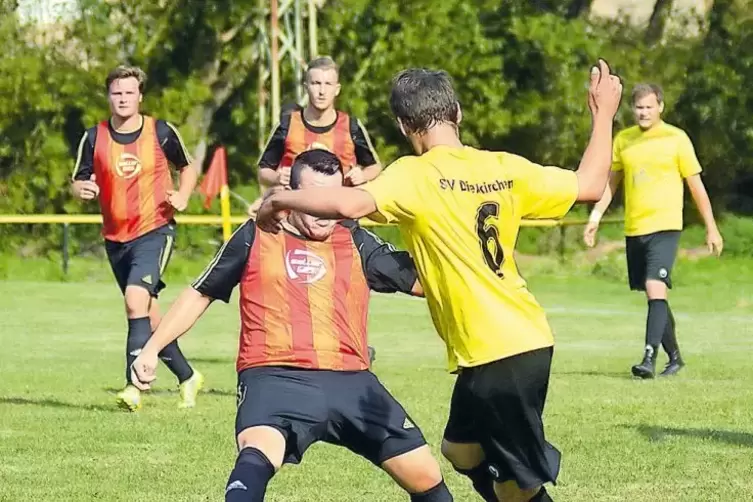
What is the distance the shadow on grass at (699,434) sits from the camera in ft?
25.9

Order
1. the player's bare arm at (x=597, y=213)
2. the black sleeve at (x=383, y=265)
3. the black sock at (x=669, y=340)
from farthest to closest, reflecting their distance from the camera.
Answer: the black sock at (x=669, y=340) → the player's bare arm at (x=597, y=213) → the black sleeve at (x=383, y=265)

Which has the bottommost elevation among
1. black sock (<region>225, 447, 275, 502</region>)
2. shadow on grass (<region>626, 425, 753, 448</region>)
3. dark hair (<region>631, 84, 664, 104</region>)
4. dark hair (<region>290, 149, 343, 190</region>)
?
shadow on grass (<region>626, 425, 753, 448</region>)

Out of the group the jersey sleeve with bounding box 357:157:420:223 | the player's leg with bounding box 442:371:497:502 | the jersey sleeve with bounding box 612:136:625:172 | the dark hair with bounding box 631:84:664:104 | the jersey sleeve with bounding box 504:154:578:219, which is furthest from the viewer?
the jersey sleeve with bounding box 612:136:625:172

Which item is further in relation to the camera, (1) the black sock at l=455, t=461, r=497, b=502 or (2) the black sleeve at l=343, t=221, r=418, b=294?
(2) the black sleeve at l=343, t=221, r=418, b=294

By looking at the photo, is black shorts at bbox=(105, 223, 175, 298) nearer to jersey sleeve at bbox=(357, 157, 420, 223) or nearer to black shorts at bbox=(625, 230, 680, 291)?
black shorts at bbox=(625, 230, 680, 291)

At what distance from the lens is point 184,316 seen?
5.51 metres

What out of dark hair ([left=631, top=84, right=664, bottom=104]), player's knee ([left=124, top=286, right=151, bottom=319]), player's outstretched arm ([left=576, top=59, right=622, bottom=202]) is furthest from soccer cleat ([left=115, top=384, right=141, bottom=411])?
player's outstretched arm ([left=576, top=59, right=622, bottom=202])

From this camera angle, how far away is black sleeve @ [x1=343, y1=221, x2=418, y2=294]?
5520 mm

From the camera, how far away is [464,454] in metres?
5.35

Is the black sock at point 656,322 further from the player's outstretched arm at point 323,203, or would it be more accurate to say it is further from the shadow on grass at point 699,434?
the player's outstretched arm at point 323,203

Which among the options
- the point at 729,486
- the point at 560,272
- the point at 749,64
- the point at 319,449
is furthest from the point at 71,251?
the point at 729,486

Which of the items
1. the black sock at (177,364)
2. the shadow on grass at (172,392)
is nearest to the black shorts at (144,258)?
the black sock at (177,364)

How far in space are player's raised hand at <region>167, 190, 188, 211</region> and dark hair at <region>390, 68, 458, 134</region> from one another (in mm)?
4581

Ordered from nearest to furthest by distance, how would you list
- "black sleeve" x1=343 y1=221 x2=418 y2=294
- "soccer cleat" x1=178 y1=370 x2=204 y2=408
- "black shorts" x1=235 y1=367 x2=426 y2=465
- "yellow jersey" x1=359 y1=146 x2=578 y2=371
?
"yellow jersey" x1=359 y1=146 x2=578 y2=371, "black shorts" x1=235 y1=367 x2=426 y2=465, "black sleeve" x1=343 y1=221 x2=418 y2=294, "soccer cleat" x1=178 y1=370 x2=204 y2=408
